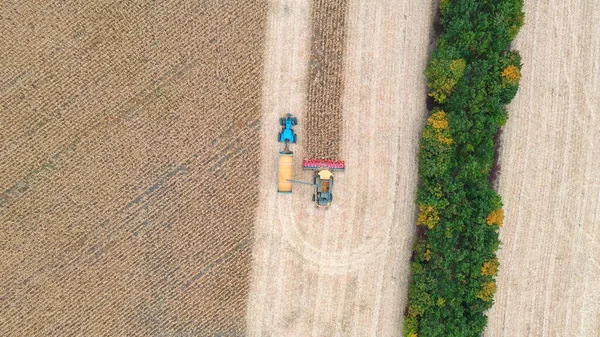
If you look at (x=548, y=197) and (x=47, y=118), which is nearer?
(x=47, y=118)

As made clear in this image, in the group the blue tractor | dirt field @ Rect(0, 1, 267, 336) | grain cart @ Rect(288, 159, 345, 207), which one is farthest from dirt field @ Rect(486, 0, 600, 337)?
dirt field @ Rect(0, 1, 267, 336)

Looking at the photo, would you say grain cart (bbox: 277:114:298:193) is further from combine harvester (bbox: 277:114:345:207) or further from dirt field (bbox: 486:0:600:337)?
dirt field (bbox: 486:0:600:337)

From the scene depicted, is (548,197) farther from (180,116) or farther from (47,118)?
(47,118)

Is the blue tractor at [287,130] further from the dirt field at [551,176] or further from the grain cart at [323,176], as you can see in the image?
the dirt field at [551,176]

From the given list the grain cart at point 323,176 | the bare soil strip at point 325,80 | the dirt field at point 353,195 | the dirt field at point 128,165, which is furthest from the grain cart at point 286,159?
the dirt field at point 128,165

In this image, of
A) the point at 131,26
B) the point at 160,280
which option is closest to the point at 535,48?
the point at 131,26

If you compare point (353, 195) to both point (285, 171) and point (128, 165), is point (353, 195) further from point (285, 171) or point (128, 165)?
point (128, 165)
